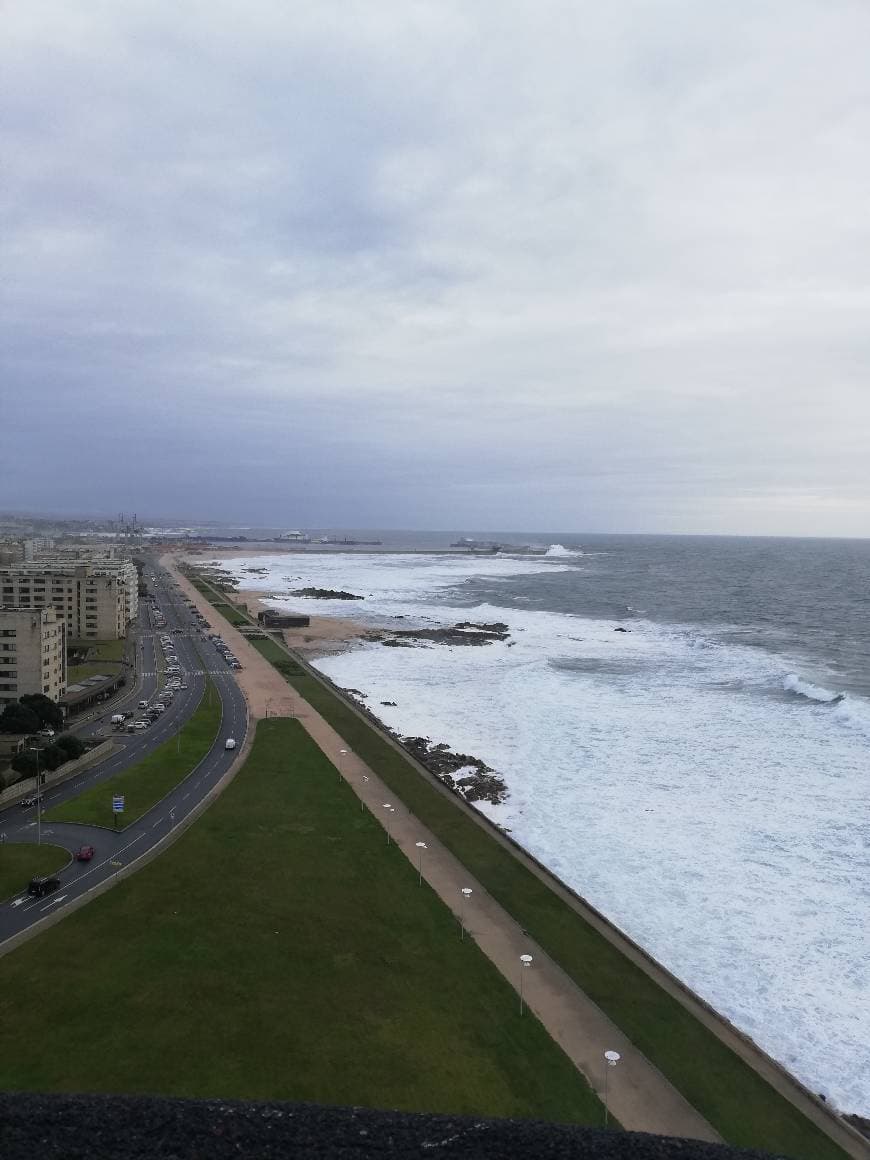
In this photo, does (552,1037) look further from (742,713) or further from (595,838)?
(742,713)

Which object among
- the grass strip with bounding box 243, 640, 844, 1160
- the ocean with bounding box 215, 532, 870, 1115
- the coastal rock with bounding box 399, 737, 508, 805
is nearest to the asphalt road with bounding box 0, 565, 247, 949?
the coastal rock with bounding box 399, 737, 508, 805

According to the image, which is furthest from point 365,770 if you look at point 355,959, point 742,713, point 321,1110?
point 742,713

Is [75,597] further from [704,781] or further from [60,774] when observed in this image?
[704,781]

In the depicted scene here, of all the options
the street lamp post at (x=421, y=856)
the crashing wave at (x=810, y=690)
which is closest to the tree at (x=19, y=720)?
the street lamp post at (x=421, y=856)

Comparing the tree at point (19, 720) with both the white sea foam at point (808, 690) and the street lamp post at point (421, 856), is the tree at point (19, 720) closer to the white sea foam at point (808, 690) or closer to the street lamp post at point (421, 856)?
the street lamp post at point (421, 856)

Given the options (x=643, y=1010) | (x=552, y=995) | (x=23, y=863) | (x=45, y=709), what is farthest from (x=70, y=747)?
(x=643, y=1010)

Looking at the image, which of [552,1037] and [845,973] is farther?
[845,973]

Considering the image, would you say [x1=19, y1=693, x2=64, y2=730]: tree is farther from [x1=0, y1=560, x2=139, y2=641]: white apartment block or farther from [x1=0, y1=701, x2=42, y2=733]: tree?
[x1=0, y1=560, x2=139, y2=641]: white apartment block
